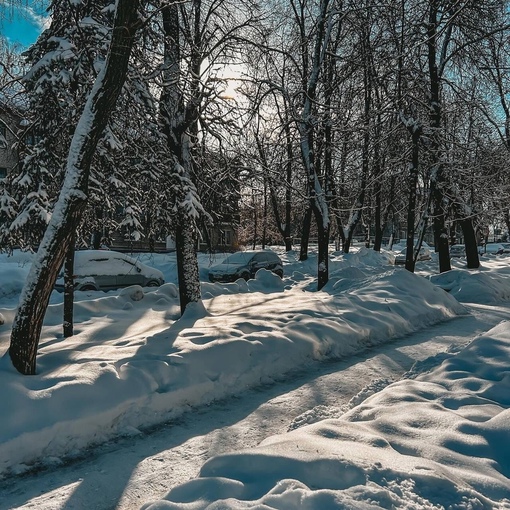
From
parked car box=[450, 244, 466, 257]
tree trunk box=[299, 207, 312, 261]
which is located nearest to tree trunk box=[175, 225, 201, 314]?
tree trunk box=[299, 207, 312, 261]

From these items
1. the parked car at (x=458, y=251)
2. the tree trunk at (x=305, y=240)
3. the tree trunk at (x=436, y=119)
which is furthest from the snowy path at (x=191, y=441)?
the parked car at (x=458, y=251)

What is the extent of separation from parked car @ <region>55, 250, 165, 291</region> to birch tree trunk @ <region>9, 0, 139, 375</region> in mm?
9277

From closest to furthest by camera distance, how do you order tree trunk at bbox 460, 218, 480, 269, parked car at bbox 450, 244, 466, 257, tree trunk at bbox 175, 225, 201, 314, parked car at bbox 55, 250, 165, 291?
tree trunk at bbox 175, 225, 201, 314 → parked car at bbox 55, 250, 165, 291 → tree trunk at bbox 460, 218, 480, 269 → parked car at bbox 450, 244, 466, 257

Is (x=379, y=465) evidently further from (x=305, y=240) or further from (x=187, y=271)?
(x=305, y=240)

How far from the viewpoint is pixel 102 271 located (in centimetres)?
1544

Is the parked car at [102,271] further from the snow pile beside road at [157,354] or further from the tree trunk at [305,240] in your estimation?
the tree trunk at [305,240]

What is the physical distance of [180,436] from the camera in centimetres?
466

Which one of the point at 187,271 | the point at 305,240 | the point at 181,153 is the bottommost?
the point at 187,271

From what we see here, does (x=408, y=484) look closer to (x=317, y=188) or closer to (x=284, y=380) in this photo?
(x=284, y=380)

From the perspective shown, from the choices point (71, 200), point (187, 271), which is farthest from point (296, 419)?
point (187, 271)

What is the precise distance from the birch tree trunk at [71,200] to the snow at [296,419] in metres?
0.43

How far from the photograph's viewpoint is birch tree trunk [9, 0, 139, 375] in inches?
209

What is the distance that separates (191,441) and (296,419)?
45.6 inches

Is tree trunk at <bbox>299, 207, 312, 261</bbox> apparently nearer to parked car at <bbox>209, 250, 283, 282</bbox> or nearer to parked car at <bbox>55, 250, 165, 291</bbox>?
parked car at <bbox>209, 250, 283, 282</bbox>
